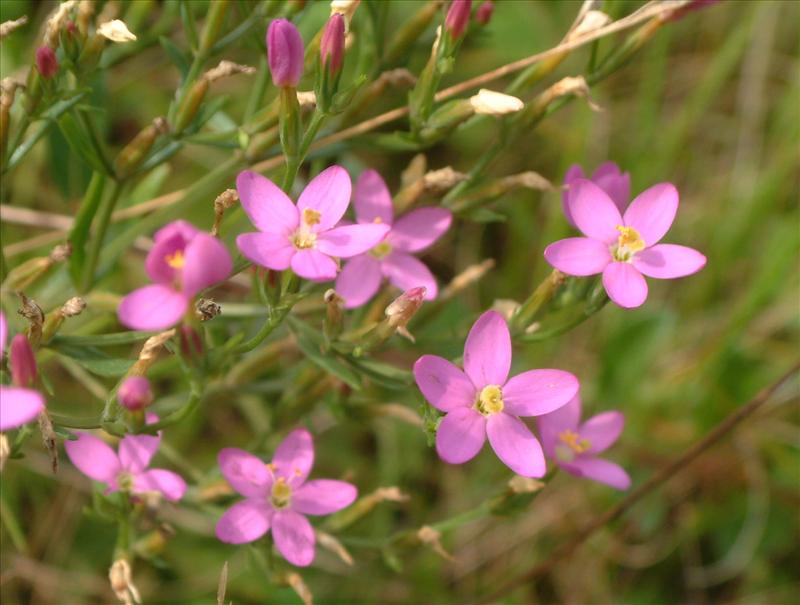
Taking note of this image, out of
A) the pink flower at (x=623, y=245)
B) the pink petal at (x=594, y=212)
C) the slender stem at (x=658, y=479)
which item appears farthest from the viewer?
Answer: the slender stem at (x=658, y=479)

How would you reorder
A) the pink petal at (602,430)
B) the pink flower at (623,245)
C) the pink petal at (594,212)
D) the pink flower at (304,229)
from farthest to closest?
the pink petal at (602,430) < the pink petal at (594,212) < the pink flower at (623,245) < the pink flower at (304,229)

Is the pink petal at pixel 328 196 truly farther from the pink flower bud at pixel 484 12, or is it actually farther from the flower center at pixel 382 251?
the pink flower bud at pixel 484 12

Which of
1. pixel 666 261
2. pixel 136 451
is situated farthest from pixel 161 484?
pixel 666 261

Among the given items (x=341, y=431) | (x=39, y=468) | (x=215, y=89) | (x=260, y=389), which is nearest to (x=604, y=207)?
(x=260, y=389)

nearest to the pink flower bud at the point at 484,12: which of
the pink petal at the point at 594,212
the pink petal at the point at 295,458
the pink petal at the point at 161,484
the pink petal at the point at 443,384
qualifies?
the pink petal at the point at 594,212

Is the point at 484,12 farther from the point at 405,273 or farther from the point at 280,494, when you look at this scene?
the point at 280,494

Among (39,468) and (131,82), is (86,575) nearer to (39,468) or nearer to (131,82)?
(39,468)
